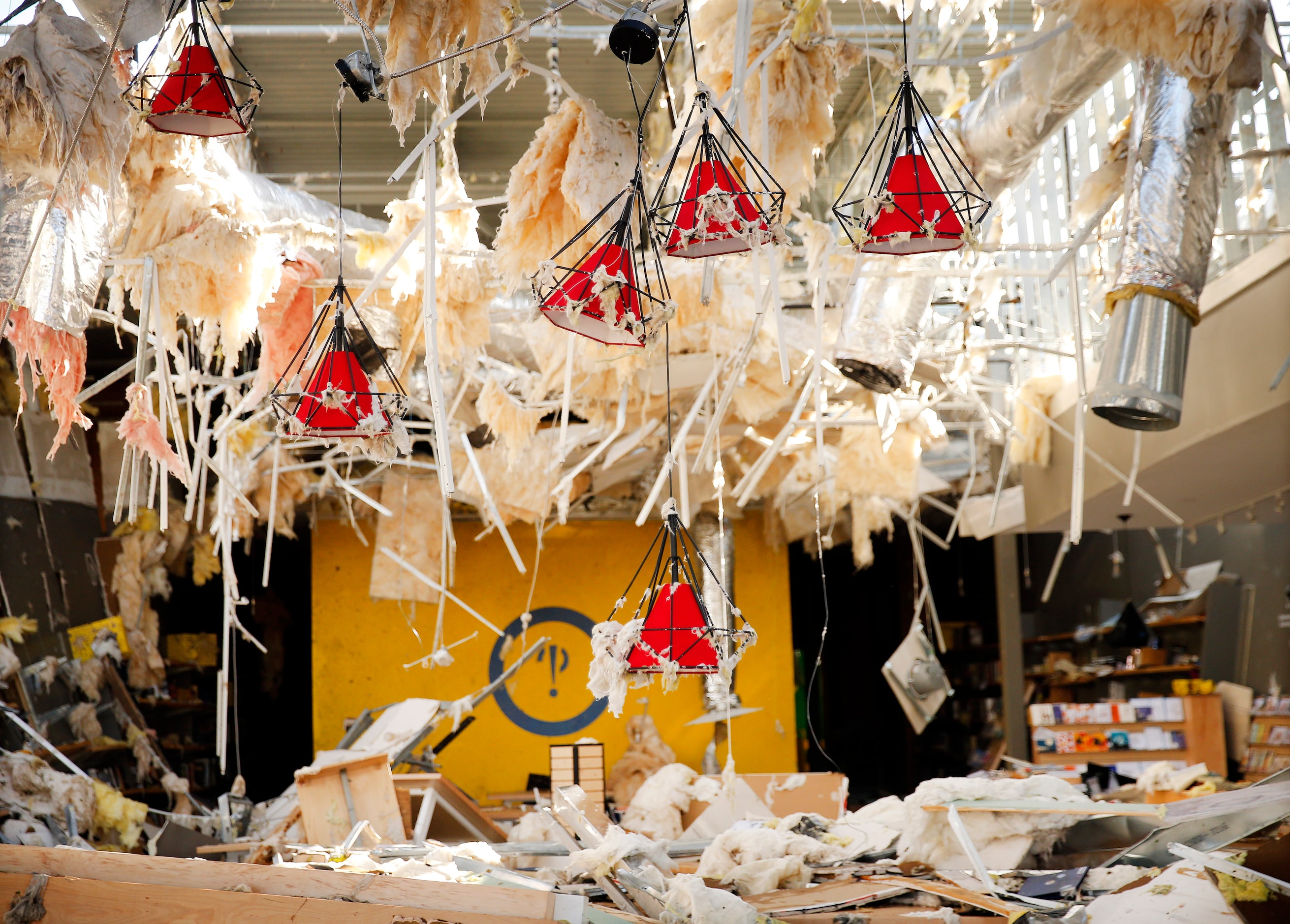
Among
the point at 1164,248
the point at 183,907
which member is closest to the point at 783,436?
the point at 1164,248

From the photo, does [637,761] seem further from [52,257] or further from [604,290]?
[604,290]

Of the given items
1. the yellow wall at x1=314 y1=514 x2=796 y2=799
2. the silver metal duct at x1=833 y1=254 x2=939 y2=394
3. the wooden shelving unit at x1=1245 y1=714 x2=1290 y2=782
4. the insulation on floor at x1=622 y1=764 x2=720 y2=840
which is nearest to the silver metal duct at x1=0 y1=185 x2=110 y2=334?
the silver metal duct at x1=833 y1=254 x2=939 y2=394

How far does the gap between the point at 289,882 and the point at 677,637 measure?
1.57 meters

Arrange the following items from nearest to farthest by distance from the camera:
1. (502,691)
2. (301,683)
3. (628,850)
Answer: (628,850) < (502,691) < (301,683)

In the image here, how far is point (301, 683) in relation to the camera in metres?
13.2

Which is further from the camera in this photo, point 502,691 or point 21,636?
point 502,691

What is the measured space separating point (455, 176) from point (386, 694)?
715 centimetres

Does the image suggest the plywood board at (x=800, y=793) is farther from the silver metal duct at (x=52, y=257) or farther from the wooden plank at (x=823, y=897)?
the silver metal duct at (x=52, y=257)

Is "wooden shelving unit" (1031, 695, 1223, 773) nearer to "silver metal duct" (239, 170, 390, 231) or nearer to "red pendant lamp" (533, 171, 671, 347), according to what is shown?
"silver metal duct" (239, 170, 390, 231)

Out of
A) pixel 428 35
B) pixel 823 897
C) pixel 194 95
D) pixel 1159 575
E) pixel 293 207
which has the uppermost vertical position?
pixel 293 207

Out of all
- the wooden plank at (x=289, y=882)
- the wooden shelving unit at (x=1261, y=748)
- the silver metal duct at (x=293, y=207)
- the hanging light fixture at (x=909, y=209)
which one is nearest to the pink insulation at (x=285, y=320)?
the silver metal duct at (x=293, y=207)

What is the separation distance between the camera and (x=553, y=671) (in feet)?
34.6

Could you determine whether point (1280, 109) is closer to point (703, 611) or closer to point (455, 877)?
point (703, 611)

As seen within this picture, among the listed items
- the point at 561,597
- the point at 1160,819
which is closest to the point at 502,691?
the point at 561,597
